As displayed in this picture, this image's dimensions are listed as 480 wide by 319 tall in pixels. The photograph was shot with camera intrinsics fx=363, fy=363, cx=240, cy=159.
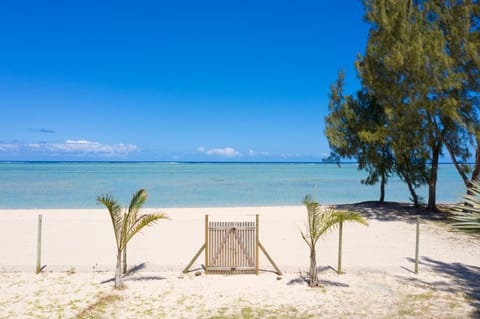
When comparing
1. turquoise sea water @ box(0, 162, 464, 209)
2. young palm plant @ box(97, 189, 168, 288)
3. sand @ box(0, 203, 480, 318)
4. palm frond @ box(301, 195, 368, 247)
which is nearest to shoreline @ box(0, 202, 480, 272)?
sand @ box(0, 203, 480, 318)

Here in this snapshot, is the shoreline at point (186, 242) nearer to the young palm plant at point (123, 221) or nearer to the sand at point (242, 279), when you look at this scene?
the sand at point (242, 279)

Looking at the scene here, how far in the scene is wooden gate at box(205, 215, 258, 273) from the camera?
9.33 m

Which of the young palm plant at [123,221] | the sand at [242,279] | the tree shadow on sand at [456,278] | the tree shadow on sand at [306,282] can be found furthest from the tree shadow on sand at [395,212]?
the young palm plant at [123,221]

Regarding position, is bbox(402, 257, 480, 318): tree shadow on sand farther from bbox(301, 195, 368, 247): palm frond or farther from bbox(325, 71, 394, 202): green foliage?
bbox(325, 71, 394, 202): green foliage

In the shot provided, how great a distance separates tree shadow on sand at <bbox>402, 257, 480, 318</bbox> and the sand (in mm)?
24

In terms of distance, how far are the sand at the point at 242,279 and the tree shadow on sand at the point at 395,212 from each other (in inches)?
124

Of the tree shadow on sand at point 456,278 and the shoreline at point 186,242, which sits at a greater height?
the tree shadow on sand at point 456,278

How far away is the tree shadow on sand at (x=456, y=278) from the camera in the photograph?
809 centimetres

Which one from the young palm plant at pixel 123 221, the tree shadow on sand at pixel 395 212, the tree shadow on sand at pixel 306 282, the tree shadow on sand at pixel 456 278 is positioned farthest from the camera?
the tree shadow on sand at pixel 395 212

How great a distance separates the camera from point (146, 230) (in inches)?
616

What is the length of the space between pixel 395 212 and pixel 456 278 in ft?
38.5

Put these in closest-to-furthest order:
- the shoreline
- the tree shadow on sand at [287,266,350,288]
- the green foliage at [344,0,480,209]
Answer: the tree shadow on sand at [287,266,350,288] → the shoreline → the green foliage at [344,0,480,209]

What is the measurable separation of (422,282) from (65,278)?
877 cm

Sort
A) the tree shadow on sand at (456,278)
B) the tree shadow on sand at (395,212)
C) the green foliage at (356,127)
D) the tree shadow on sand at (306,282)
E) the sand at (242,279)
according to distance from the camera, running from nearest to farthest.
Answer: the sand at (242,279) < the tree shadow on sand at (456,278) < the tree shadow on sand at (306,282) < the tree shadow on sand at (395,212) < the green foliage at (356,127)
